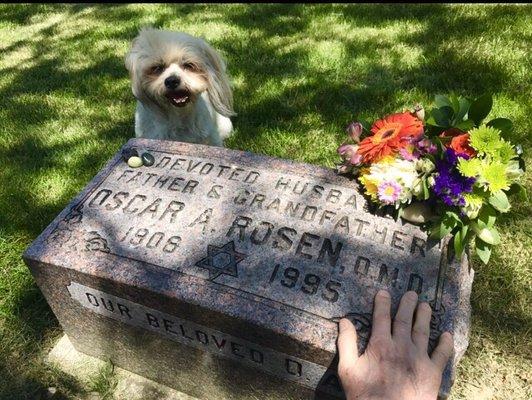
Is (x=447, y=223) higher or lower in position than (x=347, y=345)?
higher

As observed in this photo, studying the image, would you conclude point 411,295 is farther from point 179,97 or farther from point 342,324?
point 179,97

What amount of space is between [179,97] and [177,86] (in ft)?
0.37

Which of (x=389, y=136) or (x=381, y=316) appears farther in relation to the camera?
(x=389, y=136)

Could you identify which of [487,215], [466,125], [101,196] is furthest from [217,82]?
[487,215]

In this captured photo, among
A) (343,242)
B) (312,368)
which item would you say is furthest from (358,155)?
(312,368)

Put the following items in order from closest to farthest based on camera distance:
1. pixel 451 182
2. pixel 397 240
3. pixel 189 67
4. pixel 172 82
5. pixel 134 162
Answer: pixel 451 182 < pixel 397 240 < pixel 134 162 < pixel 172 82 < pixel 189 67

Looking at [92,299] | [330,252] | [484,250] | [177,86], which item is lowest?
[92,299]

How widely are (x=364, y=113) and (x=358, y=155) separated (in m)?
1.98

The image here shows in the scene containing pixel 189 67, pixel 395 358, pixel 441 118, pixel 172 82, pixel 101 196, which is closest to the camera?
pixel 395 358

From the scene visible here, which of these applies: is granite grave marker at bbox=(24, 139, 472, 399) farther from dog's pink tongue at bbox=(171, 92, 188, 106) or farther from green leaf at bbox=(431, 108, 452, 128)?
dog's pink tongue at bbox=(171, 92, 188, 106)

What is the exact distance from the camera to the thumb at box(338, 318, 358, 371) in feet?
5.36

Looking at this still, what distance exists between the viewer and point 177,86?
10.1 feet

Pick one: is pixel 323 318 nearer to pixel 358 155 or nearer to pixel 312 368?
pixel 312 368

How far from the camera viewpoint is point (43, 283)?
2.23m
